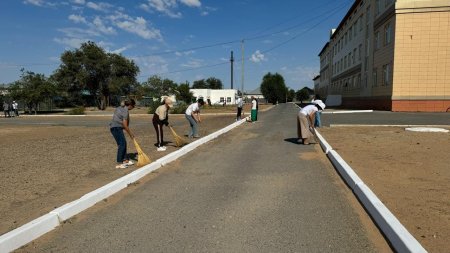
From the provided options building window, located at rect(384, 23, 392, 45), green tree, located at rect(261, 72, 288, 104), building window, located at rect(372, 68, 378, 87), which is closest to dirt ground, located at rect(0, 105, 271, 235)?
building window, located at rect(384, 23, 392, 45)

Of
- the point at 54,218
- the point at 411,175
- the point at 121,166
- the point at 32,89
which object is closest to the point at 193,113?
the point at 121,166

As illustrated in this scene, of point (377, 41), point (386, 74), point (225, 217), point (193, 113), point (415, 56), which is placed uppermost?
point (377, 41)

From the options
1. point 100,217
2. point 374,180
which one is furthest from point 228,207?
point 374,180

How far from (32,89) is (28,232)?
1731 inches

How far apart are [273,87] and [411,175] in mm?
98309

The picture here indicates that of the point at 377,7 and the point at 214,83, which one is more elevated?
the point at 377,7

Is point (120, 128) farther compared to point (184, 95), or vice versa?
point (184, 95)

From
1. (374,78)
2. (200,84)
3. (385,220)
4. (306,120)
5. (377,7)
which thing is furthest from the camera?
(200,84)

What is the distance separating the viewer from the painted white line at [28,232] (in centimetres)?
373

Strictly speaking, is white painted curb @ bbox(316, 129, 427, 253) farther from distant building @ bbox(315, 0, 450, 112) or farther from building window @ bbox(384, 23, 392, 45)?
building window @ bbox(384, 23, 392, 45)

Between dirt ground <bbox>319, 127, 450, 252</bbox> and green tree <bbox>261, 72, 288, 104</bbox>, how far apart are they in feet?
301

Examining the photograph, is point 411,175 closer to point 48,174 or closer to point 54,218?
point 54,218

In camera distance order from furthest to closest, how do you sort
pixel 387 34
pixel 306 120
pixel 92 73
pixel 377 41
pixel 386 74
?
pixel 92 73 → pixel 377 41 → pixel 387 34 → pixel 386 74 → pixel 306 120

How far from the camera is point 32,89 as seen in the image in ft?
140
